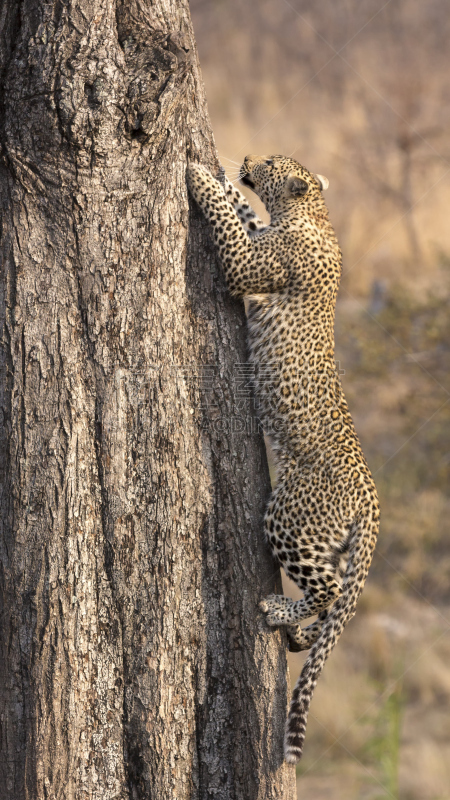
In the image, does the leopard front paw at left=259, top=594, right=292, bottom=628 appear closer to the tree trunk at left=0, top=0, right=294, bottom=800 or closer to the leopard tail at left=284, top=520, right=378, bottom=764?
the tree trunk at left=0, top=0, right=294, bottom=800

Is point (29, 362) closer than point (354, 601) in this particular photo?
Yes

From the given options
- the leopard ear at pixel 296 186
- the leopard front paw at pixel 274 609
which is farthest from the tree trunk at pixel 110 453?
the leopard ear at pixel 296 186

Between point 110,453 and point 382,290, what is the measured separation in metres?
11.2

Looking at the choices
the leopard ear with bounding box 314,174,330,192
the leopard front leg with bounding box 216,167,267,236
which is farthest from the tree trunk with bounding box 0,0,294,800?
the leopard ear with bounding box 314,174,330,192

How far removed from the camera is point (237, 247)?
4270 mm

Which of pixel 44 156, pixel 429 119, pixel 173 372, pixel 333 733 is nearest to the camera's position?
pixel 44 156

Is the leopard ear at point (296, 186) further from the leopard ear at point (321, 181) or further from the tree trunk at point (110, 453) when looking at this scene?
the tree trunk at point (110, 453)

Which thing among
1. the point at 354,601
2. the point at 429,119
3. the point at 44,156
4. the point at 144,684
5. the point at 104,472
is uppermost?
the point at 429,119

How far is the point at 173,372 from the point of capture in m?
3.77

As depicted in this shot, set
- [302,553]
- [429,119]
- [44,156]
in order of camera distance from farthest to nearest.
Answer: [429,119] → [302,553] → [44,156]

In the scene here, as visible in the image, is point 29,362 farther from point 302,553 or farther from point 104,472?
point 302,553

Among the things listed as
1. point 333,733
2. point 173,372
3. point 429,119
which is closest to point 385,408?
point 333,733

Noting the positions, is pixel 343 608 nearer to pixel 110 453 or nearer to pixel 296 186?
pixel 110 453

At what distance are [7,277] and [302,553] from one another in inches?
79.5
